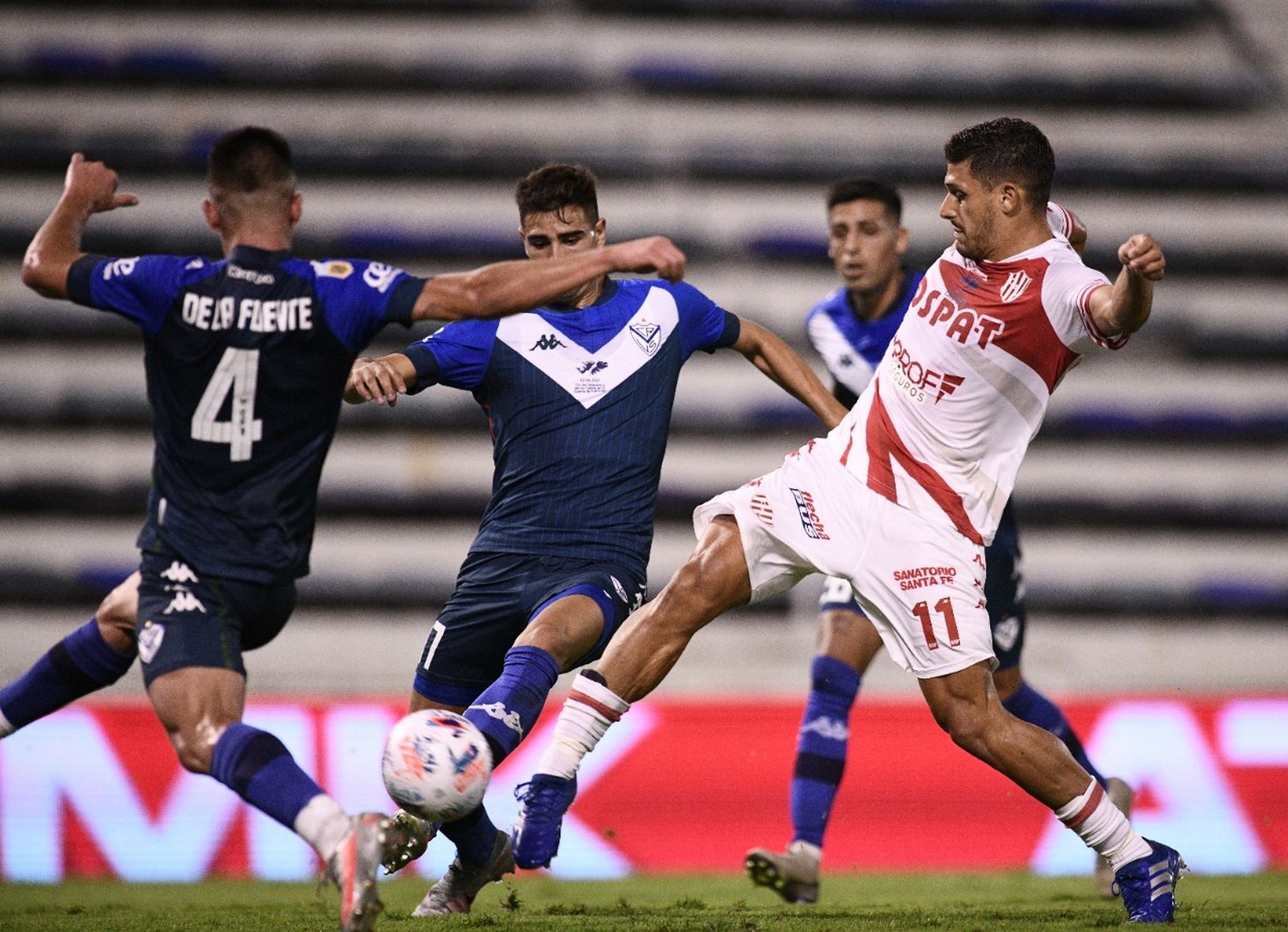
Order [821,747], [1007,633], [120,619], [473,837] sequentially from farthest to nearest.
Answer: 1. [1007,633]
2. [821,747]
3. [473,837]
4. [120,619]

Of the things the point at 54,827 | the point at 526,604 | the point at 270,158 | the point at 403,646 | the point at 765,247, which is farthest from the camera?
the point at 765,247

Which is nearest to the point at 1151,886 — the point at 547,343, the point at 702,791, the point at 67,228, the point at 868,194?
the point at 547,343

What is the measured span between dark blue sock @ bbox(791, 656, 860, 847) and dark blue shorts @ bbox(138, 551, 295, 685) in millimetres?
2459

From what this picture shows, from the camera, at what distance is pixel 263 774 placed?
3.79 meters

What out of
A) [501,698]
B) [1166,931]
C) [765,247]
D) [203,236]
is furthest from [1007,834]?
[203,236]

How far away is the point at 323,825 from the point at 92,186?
1998 mm

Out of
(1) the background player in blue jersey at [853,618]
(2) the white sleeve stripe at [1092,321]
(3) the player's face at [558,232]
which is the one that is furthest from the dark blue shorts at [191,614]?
(2) the white sleeve stripe at [1092,321]

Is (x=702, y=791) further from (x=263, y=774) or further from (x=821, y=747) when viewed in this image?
(x=263, y=774)

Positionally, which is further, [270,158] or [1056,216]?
[1056,216]

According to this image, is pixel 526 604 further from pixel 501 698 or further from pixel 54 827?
pixel 54 827

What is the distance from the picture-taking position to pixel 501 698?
14.5 ft

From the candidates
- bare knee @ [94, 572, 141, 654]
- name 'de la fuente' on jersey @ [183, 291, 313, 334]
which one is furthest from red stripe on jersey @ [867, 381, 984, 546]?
bare knee @ [94, 572, 141, 654]

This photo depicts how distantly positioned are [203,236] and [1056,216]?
6.69 metres

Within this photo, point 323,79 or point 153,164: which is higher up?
point 323,79
